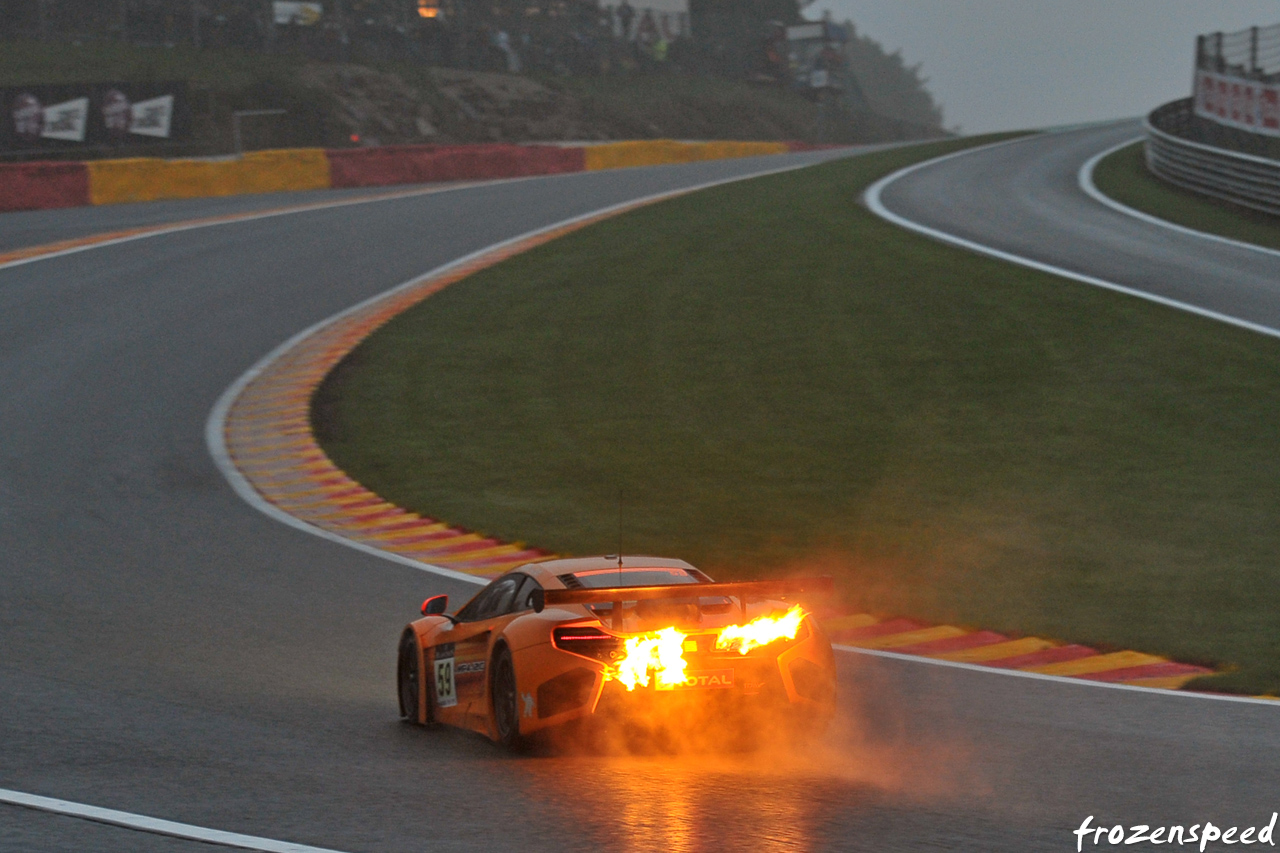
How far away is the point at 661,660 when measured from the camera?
6.46 meters

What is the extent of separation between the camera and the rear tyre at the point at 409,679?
802 centimetres

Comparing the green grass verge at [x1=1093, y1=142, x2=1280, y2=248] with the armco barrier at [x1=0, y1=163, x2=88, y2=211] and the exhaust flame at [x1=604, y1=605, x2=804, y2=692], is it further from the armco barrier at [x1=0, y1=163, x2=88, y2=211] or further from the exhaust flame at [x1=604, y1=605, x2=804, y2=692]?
the exhaust flame at [x1=604, y1=605, x2=804, y2=692]

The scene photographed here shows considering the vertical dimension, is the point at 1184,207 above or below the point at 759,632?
below

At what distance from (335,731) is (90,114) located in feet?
106

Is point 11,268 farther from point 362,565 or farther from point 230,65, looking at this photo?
point 230,65

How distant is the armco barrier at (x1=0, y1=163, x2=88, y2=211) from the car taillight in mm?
26680

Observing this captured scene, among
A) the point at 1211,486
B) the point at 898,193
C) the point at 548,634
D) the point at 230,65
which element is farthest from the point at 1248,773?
the point at 230,65

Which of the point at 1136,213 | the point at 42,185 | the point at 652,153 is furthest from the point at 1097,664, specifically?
the point at 652,153

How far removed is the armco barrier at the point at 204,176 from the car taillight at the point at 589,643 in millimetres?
28186

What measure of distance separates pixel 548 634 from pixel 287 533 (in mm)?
5887

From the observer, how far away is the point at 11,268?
23.4 metres

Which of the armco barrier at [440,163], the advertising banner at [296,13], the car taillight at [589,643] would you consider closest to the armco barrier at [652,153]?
the armco barrier at [440,163]

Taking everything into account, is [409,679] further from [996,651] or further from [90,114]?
[90,114]

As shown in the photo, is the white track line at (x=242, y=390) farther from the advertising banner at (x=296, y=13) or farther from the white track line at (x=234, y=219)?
the advertising banner at (x=296, y=13)
